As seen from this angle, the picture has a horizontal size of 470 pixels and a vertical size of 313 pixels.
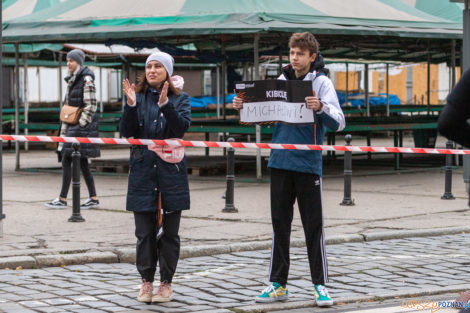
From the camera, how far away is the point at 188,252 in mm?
8914

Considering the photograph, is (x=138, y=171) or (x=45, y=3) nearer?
(x=138, y=171)

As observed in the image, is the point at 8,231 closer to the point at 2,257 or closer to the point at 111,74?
the point at 2,257

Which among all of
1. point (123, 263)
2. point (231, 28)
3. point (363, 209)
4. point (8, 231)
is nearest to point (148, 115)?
point (123, 263)

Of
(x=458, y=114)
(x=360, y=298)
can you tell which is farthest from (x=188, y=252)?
(x=458, y=114)

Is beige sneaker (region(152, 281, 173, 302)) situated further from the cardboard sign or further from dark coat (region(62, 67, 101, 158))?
dark coat (region(62, 67, 101, 158))

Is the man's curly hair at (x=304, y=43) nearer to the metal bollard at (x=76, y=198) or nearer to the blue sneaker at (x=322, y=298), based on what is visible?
the blue sneaker at (x=322, y=298)

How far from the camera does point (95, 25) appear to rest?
17438 mm

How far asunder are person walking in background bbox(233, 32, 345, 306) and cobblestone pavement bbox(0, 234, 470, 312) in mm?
207

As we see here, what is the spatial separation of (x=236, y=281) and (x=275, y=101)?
5.65 ft

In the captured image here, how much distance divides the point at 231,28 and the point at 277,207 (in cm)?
917

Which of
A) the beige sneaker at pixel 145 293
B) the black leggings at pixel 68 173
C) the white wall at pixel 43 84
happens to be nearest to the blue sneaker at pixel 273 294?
the beige sneaker at pixel 145 293

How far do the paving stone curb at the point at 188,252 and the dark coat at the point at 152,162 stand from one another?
187cm

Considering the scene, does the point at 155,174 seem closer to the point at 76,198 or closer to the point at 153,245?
the point at 153,245

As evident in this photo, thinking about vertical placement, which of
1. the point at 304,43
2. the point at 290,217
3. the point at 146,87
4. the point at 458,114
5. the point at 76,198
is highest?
the point at 304,43
